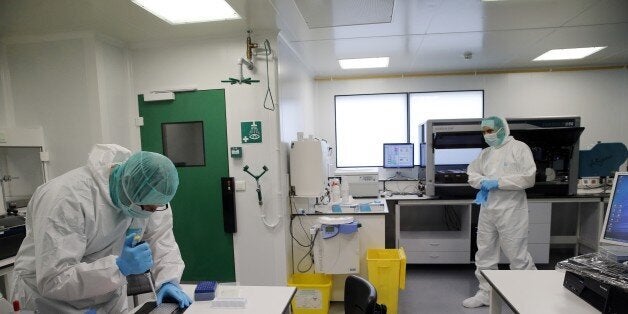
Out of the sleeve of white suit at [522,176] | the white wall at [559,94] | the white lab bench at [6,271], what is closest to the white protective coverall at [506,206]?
the sleeve of white suit at [522,176]

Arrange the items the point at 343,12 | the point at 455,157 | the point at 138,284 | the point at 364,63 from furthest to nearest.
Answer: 1. the point at 455,157
2. the point at 364,63
3. the point at 343,12
4. the point at 138,284

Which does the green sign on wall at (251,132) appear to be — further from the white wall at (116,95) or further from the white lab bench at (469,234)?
the white lab bench at (469,234)

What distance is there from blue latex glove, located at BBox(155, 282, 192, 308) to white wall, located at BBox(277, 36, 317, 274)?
1.39 meters

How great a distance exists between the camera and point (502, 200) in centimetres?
263

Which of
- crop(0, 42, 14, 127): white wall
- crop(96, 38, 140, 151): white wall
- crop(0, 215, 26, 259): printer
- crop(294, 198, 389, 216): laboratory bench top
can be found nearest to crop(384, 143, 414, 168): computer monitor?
crop(294, 198, 389, 216): laboratory bench top

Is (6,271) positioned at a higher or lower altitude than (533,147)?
lower

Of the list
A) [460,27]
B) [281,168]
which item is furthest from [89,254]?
[460,27]

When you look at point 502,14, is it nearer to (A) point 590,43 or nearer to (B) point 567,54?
(A) point 590,43

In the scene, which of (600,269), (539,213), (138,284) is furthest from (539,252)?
(138,284)

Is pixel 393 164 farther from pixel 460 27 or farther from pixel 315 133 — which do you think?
pixel 460 27

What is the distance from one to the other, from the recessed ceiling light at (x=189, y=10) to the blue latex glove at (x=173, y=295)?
1.80 meters

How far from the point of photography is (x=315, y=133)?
461 cm

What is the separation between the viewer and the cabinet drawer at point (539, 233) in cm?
332

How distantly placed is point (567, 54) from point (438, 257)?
2.92 metres
